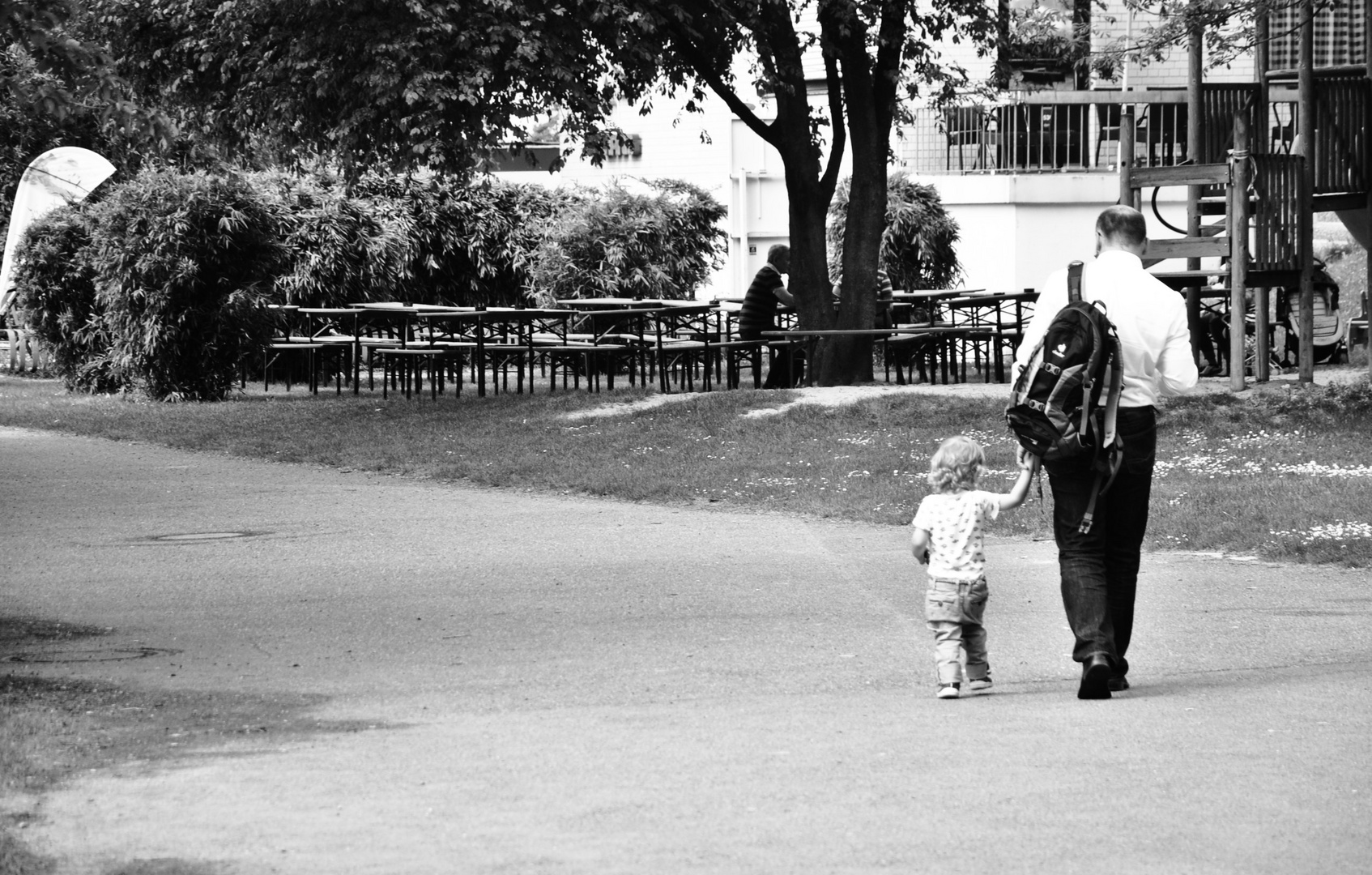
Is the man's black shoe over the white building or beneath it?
beneath

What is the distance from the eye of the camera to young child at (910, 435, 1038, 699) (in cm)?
708

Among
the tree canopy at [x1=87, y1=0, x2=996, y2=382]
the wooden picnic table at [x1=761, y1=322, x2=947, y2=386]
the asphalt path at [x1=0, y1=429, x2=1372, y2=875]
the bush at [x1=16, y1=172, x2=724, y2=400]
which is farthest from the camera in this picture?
the bush at [x1=16, y1=172, x2=724, y2=400]

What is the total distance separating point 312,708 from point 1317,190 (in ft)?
50.6

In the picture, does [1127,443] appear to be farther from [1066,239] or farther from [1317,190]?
[1066,239]

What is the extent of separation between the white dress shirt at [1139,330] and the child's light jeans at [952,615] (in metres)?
0.81

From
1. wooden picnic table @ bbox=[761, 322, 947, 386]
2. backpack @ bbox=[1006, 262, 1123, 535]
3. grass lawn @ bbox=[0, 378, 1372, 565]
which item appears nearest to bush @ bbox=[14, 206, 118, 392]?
grass lawn @ bbox=[0, 378, 1372, 565]

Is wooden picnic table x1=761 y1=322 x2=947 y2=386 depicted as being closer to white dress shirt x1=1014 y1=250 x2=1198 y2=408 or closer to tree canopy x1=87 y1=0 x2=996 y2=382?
tree canopy x1=87 y1=0 x2=996 y2=382

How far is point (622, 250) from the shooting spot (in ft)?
94.0

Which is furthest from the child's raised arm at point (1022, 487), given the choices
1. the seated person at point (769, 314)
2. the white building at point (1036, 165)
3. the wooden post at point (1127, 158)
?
the white building at point (1036, 165)

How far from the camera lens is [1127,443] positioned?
7.18m

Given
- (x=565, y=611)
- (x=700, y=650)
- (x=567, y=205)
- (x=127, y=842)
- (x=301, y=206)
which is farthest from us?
(x=567, y=205)

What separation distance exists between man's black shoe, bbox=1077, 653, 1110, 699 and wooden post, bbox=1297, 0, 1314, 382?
12843 millimetres

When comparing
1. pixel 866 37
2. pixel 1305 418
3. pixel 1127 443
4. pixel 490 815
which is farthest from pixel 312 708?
pixel 866 37

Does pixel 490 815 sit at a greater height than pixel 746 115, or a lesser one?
lesser
